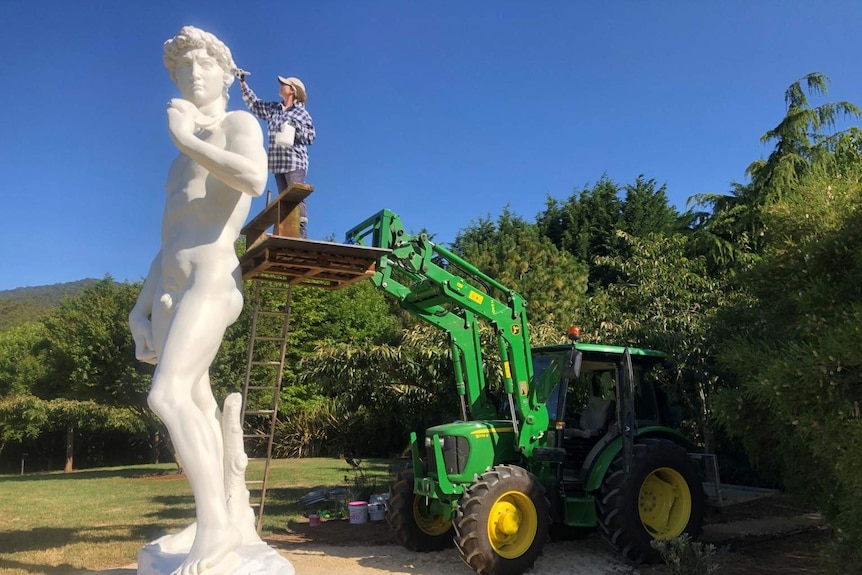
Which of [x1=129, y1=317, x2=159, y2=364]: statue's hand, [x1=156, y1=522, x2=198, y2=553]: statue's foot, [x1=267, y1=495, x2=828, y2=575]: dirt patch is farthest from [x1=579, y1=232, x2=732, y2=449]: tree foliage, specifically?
[x1=129, y1=317, x2=159, y2=364]: statue's hand

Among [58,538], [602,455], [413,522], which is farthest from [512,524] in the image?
[58,538]

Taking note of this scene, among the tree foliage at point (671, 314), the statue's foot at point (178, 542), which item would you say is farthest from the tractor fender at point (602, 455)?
the statue's foot at point (178, 542)

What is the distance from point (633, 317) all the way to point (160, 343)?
8999mm

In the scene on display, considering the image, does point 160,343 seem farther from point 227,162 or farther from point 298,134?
point 298,134

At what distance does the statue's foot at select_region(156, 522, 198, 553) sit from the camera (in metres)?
3.82

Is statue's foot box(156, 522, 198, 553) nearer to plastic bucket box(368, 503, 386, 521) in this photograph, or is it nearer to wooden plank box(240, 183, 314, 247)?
wooden plank box(240, 183, 314, 247)

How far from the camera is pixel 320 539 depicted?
8258 millimetres

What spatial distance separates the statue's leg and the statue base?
0.24ft

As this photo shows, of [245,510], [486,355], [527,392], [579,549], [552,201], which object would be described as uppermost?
[552,201]

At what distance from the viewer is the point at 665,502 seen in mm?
7238

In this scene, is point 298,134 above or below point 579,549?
above

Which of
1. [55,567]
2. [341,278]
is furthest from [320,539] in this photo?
[341,278]

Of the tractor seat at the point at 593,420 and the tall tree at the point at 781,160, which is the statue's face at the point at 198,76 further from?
the tall tree at the point at 781,160

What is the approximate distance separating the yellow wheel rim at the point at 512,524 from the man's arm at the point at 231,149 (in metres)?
3.97
